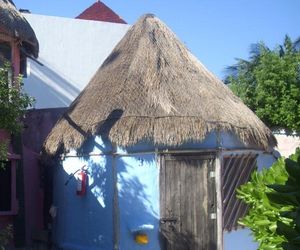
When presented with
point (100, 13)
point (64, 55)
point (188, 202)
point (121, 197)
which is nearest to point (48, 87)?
point (64, 55)

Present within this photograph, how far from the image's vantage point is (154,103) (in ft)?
29.1

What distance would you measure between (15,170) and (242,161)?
467 centimetres

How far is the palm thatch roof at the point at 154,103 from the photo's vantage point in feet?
27.8

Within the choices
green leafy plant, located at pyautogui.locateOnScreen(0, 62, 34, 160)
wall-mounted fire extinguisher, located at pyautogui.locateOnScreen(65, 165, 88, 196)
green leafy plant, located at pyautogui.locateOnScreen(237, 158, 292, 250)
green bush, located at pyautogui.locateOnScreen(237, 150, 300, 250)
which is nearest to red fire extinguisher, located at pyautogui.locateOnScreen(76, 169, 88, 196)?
wall-mounted fire extinguisher, located at pyautogui.locateOnScreen(65, 165, 88, 196)

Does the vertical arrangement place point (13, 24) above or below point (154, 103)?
above

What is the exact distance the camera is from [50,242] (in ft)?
34.0

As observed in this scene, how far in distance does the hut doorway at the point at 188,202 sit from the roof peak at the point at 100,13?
16236 millimetres

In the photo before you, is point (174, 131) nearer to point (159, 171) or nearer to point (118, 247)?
point (159, 171)

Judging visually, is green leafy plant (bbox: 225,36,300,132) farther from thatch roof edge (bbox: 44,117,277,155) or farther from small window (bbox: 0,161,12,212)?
small window (bbox: 0,161,12,212)

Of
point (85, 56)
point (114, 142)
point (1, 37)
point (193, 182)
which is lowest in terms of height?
point (193, 182)

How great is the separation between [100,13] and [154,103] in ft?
52.6

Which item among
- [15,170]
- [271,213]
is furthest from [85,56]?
[271,213]

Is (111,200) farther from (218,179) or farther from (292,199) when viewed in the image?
(292,199)

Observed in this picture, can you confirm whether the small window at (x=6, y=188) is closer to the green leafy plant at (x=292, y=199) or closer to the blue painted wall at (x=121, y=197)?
the blue painted wall at (x=121, y=197)
